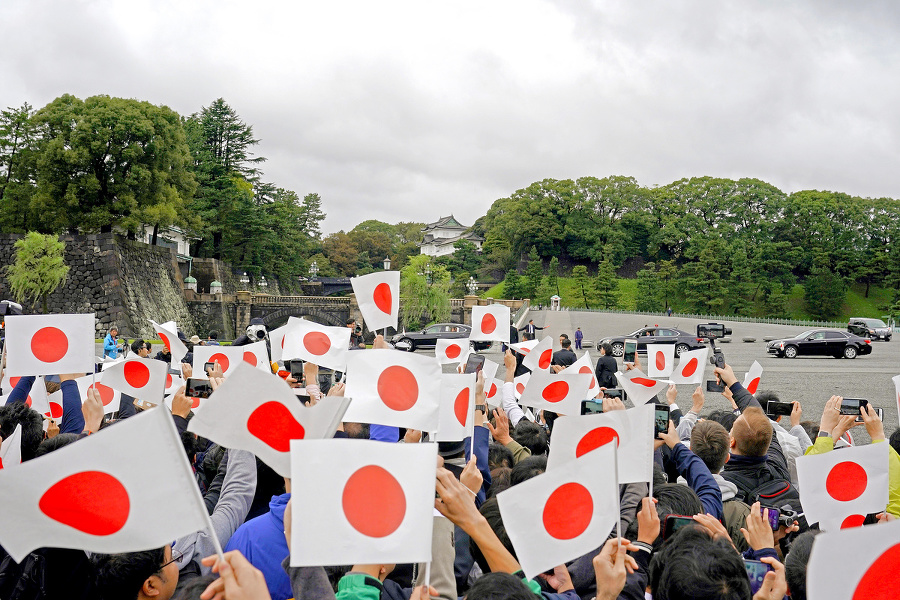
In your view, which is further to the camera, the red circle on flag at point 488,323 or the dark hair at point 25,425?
the red circle on flag at point 488,323

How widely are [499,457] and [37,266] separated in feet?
Result: 102

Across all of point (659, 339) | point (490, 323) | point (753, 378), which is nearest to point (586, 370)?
point (753, 378)

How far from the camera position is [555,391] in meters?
5.23

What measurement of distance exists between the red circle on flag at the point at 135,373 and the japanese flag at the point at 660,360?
509 centimetres

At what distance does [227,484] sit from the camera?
294 centimetres

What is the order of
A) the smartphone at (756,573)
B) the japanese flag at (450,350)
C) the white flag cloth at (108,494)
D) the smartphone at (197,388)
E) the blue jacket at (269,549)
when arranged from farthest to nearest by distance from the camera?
the japanese flag at (450,350) → the smartphone at (197,388) → the blue jacket at (269,549) → the smartphone at (756,573) → the white flag cloth at (108,494)

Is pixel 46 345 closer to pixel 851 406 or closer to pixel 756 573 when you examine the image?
pixel 756 573

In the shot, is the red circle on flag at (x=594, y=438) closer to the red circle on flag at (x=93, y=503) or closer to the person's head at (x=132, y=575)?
the person's head at (x=132, y=575)

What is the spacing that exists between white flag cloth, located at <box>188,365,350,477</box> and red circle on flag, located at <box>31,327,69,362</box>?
2899 millimetres

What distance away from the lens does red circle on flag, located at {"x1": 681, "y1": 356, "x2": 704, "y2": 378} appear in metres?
6.40

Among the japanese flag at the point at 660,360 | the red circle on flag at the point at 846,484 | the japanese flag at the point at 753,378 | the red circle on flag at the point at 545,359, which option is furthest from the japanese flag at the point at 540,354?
the red circle on flag at the point at 846,484

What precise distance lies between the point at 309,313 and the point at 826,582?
139ft

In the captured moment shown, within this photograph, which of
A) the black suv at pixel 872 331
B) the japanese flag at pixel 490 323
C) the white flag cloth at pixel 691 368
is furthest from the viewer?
the black suv at pixel 872 331

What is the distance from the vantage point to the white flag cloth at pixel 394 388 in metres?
3.29
